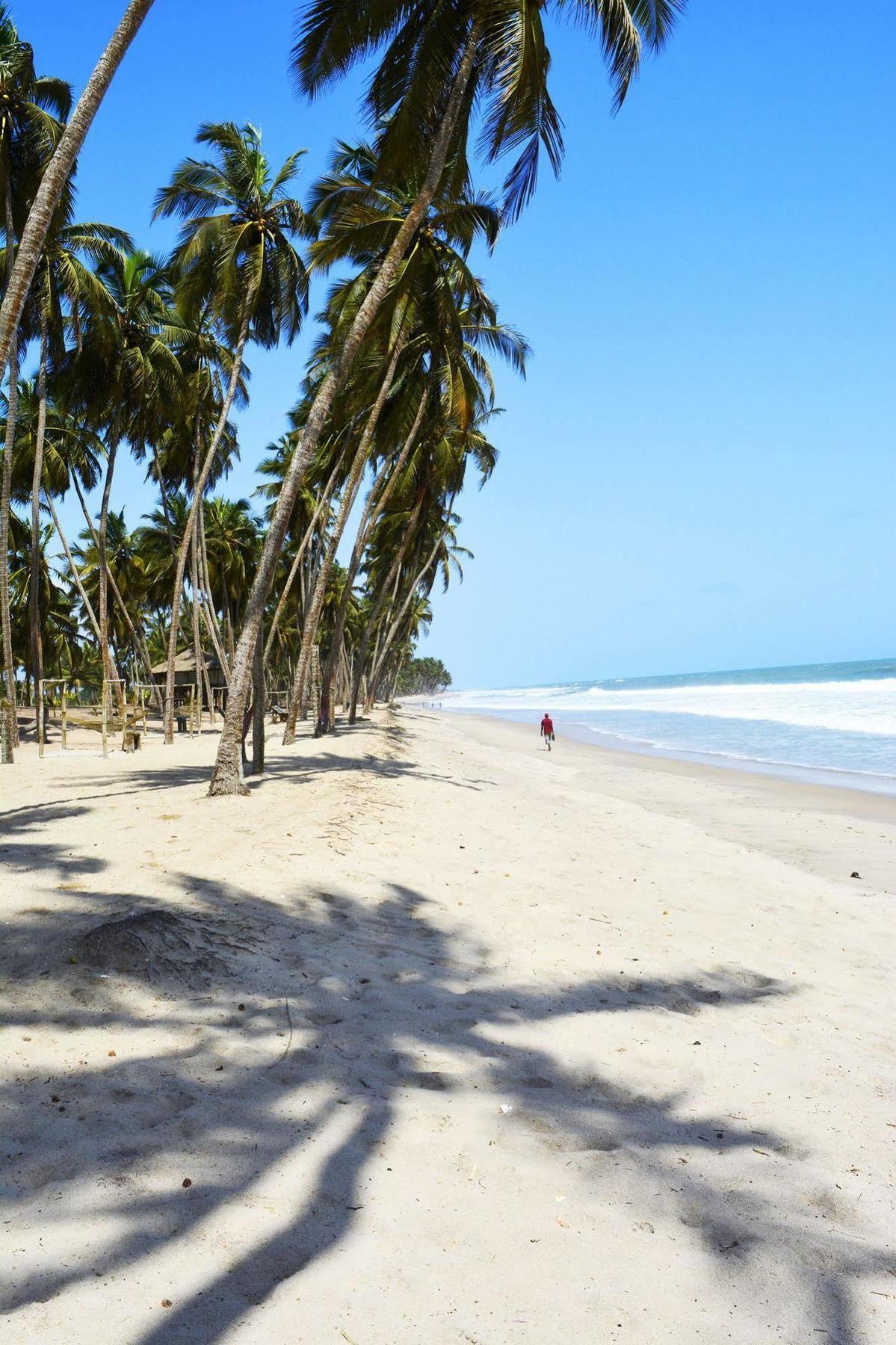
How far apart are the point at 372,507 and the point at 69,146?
15.5 m

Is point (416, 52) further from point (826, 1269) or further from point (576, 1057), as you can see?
point (826, 1269)

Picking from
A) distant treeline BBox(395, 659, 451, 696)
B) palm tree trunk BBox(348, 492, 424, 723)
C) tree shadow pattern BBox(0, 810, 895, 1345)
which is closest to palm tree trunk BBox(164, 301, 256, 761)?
palm tree trunk BBox(348, 492, 424, 723)

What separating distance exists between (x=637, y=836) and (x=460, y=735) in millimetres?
22136

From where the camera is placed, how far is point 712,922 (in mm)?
6668

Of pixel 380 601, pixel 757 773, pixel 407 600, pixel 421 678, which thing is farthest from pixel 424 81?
pixel 421 678

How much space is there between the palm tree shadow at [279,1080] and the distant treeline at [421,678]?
105565 millimetres

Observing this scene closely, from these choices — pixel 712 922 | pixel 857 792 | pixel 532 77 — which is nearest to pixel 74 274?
pixel 532 77

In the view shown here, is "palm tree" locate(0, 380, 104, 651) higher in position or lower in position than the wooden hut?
higher

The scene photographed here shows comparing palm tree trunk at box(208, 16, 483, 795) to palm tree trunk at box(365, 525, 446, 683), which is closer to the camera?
palm tree trunk at box(208, 16, 483, 795)

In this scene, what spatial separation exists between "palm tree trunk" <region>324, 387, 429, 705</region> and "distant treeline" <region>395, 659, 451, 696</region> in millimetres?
86990

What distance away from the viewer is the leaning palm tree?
9.90 meters

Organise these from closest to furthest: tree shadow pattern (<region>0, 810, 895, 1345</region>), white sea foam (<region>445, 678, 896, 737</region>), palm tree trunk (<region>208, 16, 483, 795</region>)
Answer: tree shadow pattern (<region>0, 810, 895, 1345</region>)
palm tree trunk (<region>208, 16, 483, 795</region>)
white sea foam (<region>445, 678, 896, 737</region>)

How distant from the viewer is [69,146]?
24.9ft

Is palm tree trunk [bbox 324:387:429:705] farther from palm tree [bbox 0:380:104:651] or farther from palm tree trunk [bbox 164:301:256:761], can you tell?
palm tree [bbox 0:380:104:651]
